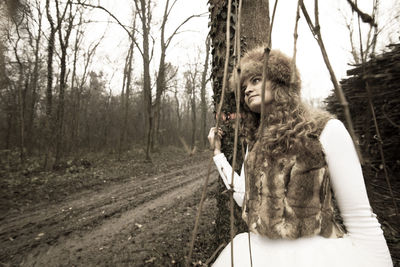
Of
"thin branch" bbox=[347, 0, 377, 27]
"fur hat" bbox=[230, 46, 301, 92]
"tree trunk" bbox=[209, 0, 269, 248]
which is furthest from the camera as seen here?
"tree trunk" bbox=[209, 0, 269, 248]

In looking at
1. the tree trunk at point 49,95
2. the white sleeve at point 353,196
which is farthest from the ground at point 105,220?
the tree trunk at point 49,95

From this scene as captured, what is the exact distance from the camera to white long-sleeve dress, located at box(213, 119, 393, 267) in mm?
961

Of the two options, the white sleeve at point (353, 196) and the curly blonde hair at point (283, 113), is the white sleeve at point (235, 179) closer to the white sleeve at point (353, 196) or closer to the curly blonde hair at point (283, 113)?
the curly blonde hair at point (283, 113)

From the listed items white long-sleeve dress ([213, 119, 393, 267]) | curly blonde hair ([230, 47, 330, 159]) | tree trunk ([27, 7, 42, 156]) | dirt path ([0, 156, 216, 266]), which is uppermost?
tree trunk ([27, 7, 42, 156])

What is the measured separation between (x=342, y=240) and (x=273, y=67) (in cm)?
98

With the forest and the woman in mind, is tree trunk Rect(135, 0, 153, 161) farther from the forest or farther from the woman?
the woman

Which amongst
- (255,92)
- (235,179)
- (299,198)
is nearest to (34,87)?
(235,179)

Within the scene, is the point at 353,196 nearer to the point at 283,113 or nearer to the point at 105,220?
the point at 283,113

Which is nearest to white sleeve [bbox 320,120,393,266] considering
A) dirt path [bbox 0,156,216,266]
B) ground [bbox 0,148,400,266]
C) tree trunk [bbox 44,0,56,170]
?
ground [bbox 0,148,400,266]

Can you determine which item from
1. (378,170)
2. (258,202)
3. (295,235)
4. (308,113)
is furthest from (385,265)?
(378,170)

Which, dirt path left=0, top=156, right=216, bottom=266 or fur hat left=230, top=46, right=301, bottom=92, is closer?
fur hat left=230, top=46, right=301, bottom=92

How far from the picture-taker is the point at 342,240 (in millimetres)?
1032

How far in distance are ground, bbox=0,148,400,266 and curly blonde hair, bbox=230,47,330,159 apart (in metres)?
0.68

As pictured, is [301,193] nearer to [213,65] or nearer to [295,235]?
[295,235]
